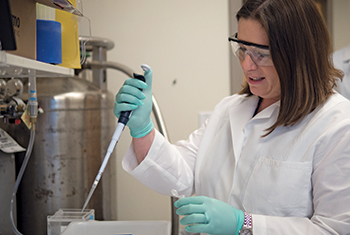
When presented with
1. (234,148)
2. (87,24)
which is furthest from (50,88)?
(234,148)

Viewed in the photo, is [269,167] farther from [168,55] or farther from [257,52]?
[168,55]

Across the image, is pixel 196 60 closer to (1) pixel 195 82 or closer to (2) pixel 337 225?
(1) pixel 195 82

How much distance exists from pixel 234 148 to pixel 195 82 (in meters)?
1.21

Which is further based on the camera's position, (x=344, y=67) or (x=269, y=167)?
(x=344, y=67)

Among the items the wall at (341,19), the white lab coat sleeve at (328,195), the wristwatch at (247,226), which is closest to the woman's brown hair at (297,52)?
the white lab coat sleeve at (328,195)

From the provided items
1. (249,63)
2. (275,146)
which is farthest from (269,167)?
(249,63)

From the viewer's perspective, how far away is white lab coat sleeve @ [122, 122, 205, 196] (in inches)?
40.9

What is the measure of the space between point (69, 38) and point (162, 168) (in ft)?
1.68

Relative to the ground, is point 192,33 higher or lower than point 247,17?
higher

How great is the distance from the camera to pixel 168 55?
2141 mm

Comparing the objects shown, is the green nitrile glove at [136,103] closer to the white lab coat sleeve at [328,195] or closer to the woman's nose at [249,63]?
the woman's nose at [249,63]

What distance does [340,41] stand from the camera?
197cm

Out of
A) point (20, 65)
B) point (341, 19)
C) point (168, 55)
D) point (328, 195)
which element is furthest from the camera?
point (168, 55)

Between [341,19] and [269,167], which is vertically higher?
[341,19]
